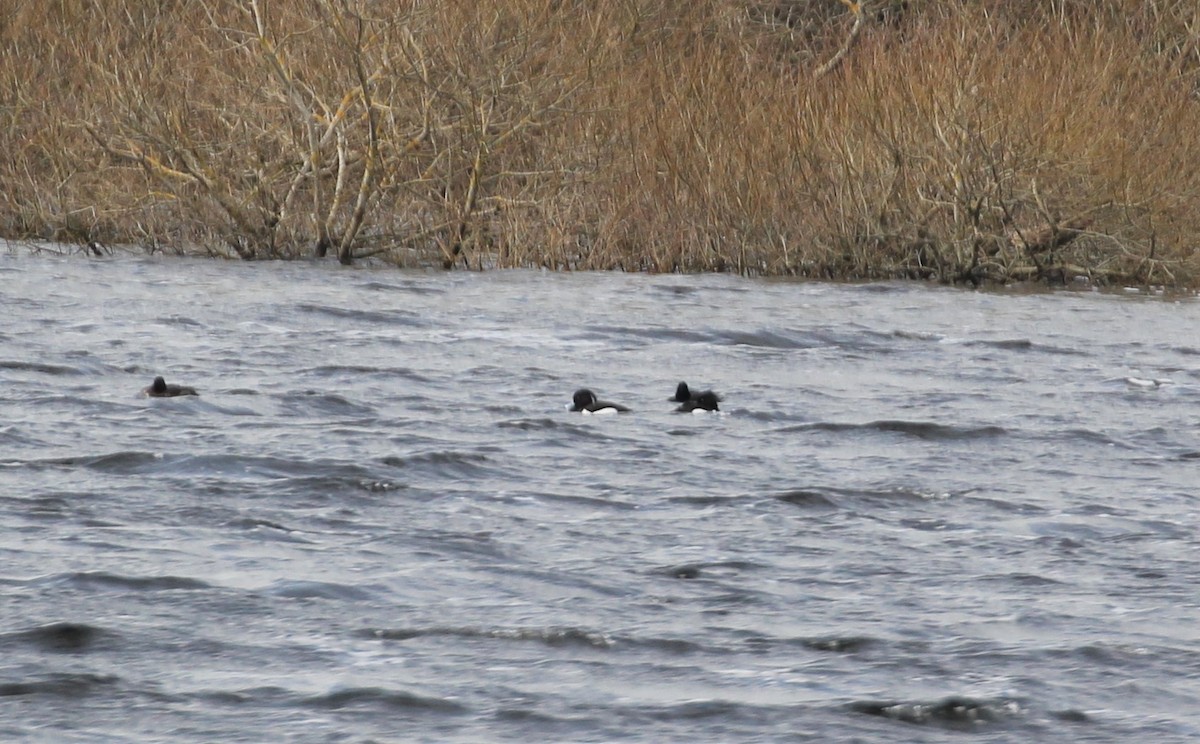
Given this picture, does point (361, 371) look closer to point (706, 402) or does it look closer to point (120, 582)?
point (706, 402)

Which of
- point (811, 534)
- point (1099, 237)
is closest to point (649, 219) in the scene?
point (1099, 237)

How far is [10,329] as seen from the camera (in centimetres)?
1523

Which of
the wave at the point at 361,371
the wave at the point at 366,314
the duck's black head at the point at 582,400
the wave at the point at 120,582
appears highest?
the wave at the point at 366,314

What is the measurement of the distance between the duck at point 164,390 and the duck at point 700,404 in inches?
113

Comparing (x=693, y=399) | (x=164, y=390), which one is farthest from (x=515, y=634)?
(x=164, y=390)

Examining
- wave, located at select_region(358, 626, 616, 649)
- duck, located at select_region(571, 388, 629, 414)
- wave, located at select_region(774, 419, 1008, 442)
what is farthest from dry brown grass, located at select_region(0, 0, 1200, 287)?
wave, located at select_region(358, 626, 616, 649)

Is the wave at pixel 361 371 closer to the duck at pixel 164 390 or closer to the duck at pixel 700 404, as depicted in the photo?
the duck at pixel 164 390

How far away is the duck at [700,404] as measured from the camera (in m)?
11.9

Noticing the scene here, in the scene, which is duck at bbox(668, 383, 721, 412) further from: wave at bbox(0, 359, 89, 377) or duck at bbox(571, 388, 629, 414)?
wave at bbox(0, 359, 89, 377)

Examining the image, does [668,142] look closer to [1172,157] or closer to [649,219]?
[649,219]

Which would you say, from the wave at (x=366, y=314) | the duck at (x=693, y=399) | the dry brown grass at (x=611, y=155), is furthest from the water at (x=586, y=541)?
the dry brown grass at (x=611, y=155)

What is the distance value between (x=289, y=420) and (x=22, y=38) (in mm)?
19244

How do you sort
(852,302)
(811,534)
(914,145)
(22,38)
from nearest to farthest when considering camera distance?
(811,534), (852,302), (914,145), (22,38)

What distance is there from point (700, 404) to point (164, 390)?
3096 mm
